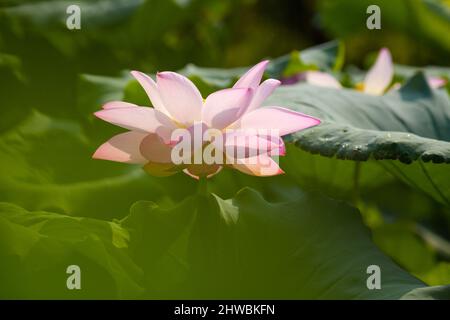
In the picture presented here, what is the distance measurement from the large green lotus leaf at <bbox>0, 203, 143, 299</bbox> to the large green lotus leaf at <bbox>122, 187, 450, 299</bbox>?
2 cm

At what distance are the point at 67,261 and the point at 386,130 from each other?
1.50ft

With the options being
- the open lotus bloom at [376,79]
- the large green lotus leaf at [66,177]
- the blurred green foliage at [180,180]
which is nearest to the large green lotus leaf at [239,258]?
the blurred green foliage at [180,180]

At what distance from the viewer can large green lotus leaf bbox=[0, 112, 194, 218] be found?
3.56ft

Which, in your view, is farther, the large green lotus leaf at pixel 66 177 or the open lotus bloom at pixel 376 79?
the open lotus bloom at pixel 376 79

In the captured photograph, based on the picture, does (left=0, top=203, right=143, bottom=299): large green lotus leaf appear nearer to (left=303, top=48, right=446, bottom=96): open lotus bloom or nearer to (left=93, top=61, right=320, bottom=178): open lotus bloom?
(left=93, top=61, right=320, bottom=178): open lotus bloom

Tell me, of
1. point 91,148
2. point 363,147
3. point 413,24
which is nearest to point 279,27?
point 413,24

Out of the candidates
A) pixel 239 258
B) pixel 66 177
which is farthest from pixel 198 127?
pixel 66 177

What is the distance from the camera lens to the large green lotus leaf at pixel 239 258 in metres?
0.72

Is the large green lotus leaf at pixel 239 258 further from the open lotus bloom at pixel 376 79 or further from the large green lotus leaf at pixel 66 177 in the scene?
the open lotus bloom at pixel 376 79

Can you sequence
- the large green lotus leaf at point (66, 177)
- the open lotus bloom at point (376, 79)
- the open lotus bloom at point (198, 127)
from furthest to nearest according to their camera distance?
1. the open lotus bloom at point (376, 79)
2. the large green lotus leaf at point (66, 177)
3. the open lotus bloom at point (198, 127)

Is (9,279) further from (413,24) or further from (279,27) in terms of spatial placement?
(279,27)

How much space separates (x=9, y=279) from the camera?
0.73 meters

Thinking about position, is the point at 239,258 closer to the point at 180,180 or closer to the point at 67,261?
the point at 67,261

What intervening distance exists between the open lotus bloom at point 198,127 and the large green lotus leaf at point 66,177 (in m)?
0.37
